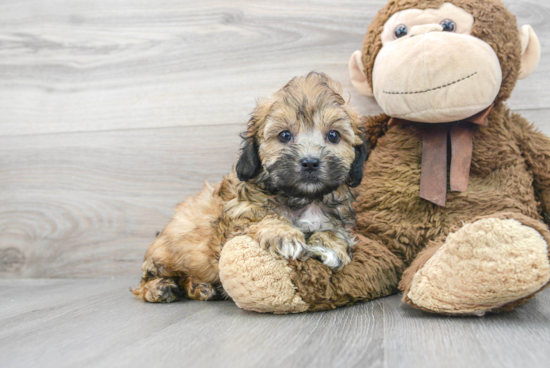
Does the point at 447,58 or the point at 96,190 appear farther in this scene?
the point at 96,190

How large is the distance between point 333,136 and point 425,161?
486 millimetres

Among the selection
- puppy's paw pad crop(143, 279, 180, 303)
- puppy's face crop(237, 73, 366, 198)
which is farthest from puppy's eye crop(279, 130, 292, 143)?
puppy's paw pad crop(143, 279, 180, 303)

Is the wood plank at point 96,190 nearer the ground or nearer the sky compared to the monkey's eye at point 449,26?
nearer the ground

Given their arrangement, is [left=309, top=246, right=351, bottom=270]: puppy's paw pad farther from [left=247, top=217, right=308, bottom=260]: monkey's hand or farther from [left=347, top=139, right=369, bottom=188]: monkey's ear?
[left=347, top=139, right=369, bottom=188]: monkey's ear

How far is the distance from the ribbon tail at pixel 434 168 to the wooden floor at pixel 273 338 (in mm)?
464

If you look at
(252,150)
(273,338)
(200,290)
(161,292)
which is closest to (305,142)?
(252,150)

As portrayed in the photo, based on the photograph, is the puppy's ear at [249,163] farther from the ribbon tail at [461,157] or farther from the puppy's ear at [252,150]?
the ribbon tail at [461,157]

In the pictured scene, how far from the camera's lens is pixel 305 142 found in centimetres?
173

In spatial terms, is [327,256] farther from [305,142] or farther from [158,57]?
[158,57]

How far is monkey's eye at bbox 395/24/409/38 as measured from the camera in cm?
202

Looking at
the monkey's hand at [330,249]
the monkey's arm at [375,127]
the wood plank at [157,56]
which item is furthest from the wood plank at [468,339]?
the wood plank at [157,56]

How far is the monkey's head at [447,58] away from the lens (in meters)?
1.82

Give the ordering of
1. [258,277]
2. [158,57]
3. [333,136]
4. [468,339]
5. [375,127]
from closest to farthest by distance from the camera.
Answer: [468,339], [258,277], [333,136], [375,127], [158,57]

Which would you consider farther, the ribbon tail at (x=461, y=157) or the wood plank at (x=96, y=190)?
the wood plank at (x=96, y=190)
